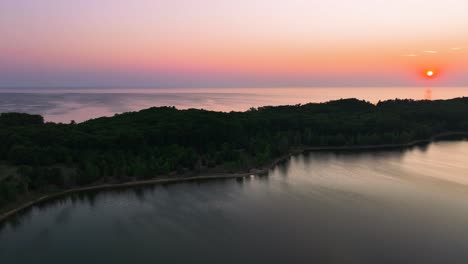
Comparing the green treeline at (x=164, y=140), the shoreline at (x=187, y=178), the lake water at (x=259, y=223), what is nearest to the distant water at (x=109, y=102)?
the green treeline at (x=164, y=140)

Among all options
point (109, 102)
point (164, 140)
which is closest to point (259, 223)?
point (164, 140)

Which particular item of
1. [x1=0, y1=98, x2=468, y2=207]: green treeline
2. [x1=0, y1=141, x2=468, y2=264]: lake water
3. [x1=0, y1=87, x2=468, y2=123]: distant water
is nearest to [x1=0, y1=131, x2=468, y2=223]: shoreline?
[x1=0, y1=98, x2=468, y2=207]: green treeline

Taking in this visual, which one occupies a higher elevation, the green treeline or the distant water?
the distant water

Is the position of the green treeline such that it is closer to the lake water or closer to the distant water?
the lake water

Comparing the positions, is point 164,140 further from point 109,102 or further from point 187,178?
point 109,102

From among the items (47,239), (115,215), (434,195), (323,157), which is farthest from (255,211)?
(323,157)

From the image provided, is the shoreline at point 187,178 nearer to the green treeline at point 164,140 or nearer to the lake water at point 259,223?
the green treeline at point 164,140
